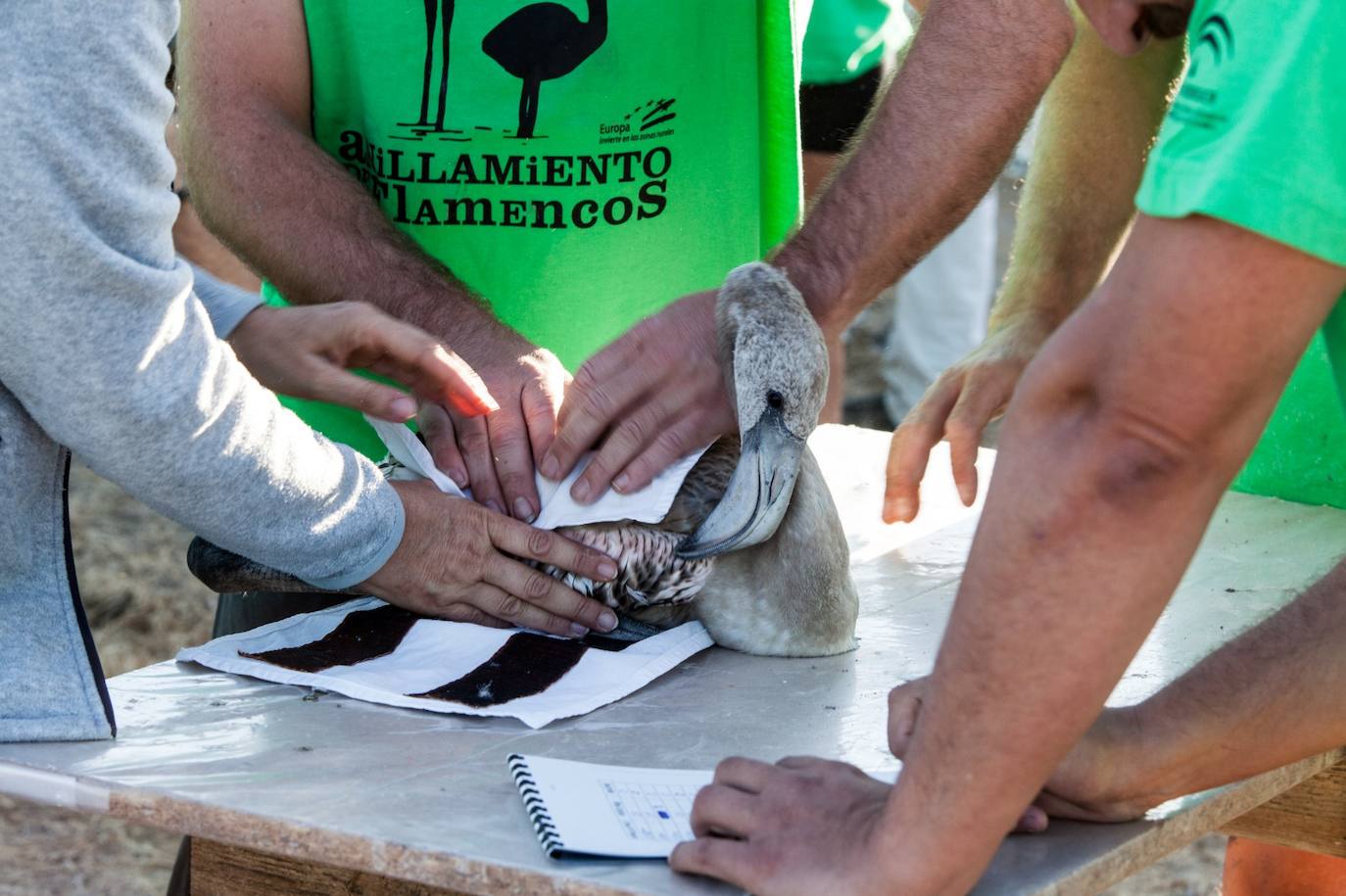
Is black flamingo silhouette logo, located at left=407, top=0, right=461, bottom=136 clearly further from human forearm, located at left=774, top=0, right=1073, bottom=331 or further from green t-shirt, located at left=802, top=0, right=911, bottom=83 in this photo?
green t-shirt, located at left=802, top=0, right=911, bottom=83

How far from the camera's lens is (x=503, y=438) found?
1.87m

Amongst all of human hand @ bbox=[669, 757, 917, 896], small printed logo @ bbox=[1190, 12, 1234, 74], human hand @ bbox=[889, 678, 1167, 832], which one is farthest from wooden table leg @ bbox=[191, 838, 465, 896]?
small printed logo @ bbox=[1190, 12, 1234, 74]

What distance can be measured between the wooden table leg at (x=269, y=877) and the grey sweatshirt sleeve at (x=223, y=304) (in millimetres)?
700

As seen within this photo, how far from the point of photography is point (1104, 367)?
1009 mm

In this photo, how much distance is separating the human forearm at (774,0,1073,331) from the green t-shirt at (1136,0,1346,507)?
1.06 metres

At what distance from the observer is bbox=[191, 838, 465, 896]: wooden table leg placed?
4.66ft

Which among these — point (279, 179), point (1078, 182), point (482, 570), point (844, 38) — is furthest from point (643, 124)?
point (844, 38)

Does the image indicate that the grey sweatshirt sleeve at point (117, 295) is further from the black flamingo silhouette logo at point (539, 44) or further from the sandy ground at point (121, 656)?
the sandy ground at point (121, 656)

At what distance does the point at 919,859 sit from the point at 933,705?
0.11 meters

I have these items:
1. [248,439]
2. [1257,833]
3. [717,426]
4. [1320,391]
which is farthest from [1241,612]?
[248,439]

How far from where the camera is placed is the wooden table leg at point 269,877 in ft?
4.66

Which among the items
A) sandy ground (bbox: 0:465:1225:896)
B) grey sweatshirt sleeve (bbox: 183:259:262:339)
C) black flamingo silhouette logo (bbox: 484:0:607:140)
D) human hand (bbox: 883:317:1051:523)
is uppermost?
black flamingo silhouette logo (bbox: 484:0:607:140)

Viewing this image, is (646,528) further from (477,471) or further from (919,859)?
(919,859)

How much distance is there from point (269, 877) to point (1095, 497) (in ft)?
2.90
